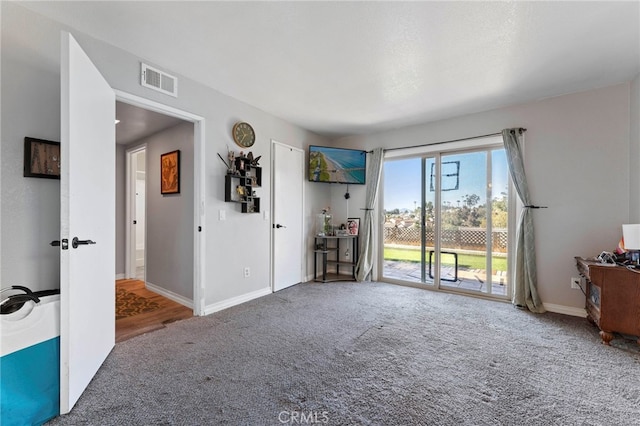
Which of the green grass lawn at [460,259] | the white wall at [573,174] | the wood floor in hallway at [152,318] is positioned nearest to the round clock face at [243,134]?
the wood floor in hallway at [152,318]

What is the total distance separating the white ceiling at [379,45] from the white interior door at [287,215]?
1.05 metres

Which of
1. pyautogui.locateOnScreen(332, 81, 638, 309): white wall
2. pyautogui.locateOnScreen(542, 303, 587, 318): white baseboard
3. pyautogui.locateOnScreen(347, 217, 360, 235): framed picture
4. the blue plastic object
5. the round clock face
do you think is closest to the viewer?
the blue plastic object

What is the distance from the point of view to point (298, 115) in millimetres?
3789

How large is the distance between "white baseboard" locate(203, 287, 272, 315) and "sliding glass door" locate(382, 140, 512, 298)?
6.80 feet

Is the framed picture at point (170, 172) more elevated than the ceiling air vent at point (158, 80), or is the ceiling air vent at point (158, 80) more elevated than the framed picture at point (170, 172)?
the ceiling air vent at point (158, 80)

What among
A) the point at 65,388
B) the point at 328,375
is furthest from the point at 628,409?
the point at 65,388

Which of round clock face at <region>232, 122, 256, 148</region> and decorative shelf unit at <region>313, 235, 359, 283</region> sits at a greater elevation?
round clock face at <region>232, 122, 256, 148</region>

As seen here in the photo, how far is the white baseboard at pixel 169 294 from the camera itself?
3240mm

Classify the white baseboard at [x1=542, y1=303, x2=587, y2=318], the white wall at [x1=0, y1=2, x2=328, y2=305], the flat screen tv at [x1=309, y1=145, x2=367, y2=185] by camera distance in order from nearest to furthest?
the white wall at [x1=0, y1=2, x2=328, y2=305]
the white baseboard at [x1=542, y1=303, x2=587, y2=318]
the flat screen tv at [x1=309, y1=145, x2=367, y2=185]

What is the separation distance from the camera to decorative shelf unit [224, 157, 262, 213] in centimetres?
311

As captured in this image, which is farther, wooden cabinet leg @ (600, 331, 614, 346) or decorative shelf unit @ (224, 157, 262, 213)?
decorative shelf unit @ (224, 157, 262, 213)

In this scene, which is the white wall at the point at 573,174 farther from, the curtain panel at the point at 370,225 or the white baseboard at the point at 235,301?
the white baseboard at the point at 235,301

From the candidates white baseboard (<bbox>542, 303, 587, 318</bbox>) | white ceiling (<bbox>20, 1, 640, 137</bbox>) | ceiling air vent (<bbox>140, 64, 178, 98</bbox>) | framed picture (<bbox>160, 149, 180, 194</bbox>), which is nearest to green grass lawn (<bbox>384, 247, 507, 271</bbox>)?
white baseboard (<bbox>542, 303, 587, 318</bbox>)

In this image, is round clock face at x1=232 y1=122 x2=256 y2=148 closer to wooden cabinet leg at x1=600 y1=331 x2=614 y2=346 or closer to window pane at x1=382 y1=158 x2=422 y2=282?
window pane at x1=382 y1=158 x2=422 y2=282
